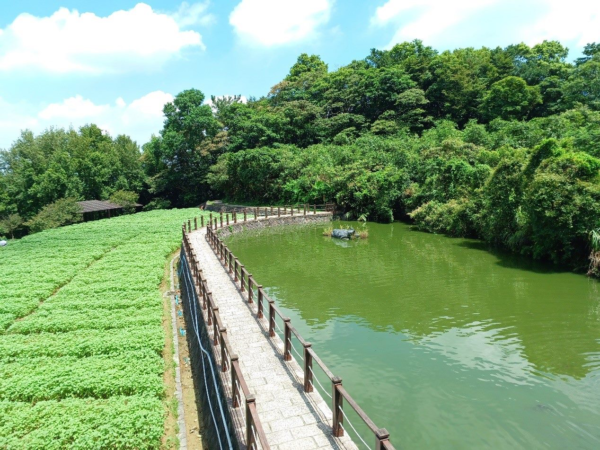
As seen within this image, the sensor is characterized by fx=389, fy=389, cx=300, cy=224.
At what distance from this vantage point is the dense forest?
770 inches

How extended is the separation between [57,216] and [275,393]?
4622cm

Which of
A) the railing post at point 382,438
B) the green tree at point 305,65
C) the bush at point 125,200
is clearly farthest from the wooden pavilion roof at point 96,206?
the railing post at point 382,438

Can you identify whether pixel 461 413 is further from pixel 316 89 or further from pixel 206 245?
pixel 316 89

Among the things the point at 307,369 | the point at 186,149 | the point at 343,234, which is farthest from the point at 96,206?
the point at 307,369

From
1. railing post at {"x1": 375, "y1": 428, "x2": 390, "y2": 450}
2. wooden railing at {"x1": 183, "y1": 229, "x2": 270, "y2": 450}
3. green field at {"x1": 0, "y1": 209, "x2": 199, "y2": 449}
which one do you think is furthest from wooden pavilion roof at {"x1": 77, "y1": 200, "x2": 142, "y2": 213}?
railing post at {"x1": 375, "y1": 428, "x2": 390, "y2": 450}

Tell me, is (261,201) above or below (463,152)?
below

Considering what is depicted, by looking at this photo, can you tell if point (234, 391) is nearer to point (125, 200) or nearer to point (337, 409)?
point (337, 409)

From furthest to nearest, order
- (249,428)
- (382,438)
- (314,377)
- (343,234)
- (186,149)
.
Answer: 1. (186,149)
2. (343,234)
3. (314,377)
4. (249,428)
5. (382,438)

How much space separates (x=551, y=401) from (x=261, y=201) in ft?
134

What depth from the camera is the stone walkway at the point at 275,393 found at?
5.98m

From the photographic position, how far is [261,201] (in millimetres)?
47188

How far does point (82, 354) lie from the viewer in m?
10.3

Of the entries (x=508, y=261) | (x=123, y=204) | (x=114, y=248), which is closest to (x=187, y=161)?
(x=123, y=204)

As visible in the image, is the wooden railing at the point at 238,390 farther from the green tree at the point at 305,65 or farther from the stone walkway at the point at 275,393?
the green tree at the point at 305,65
